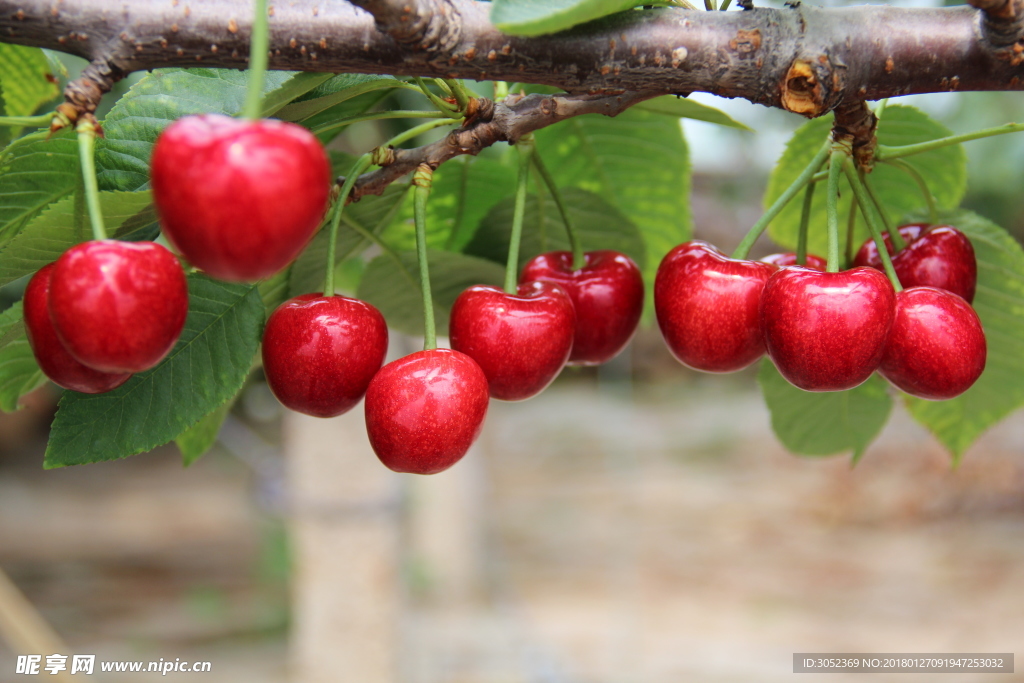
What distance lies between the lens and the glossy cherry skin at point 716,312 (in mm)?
574

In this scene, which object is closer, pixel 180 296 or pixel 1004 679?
pixel 180 296

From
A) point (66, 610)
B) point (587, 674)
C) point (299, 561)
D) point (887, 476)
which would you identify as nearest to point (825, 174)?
point (299, 561)

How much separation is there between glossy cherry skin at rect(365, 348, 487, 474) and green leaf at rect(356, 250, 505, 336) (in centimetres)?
20

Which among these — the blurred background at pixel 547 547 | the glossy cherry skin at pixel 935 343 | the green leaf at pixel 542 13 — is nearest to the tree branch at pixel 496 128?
the green leaf at pixel 542 13

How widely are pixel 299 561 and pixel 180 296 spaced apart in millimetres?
1979

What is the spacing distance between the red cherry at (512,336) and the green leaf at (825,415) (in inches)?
11.3

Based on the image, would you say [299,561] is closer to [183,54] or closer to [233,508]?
[183,54]

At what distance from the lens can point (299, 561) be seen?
225 cm

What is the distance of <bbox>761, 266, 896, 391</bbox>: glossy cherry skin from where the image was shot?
0.51m

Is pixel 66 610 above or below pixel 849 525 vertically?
above

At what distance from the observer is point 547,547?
20.5 ft

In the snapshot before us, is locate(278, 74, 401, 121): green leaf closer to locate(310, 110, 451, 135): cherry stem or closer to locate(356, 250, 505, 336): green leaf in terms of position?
locate(310, 110, 451, 135): cherry stem

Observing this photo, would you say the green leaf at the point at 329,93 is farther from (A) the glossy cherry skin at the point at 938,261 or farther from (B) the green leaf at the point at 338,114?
(A) the glossy cherry skin at the point at 938,261

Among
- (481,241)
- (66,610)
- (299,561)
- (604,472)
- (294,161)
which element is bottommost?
(604,472)
